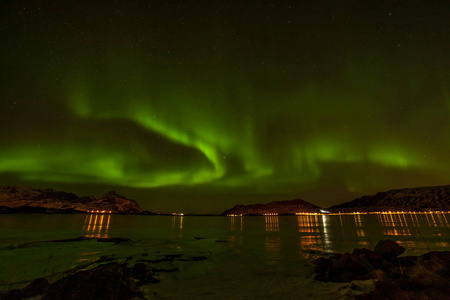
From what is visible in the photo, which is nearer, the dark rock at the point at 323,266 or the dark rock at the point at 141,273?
the dark rock at the point at 141,273

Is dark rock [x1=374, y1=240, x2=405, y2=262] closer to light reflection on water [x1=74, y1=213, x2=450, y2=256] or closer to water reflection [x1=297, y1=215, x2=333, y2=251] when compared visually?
light reflection on water [x1=74, y1=213, x2=450, y2=256]

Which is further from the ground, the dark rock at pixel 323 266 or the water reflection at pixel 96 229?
the water reflection at pixel 96 229

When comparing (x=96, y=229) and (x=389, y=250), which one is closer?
(x=389, y=250)

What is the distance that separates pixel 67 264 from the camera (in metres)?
18.9

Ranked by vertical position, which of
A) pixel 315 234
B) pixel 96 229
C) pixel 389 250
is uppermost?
pixel 96 229

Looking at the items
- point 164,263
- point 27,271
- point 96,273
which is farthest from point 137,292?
point 27,271

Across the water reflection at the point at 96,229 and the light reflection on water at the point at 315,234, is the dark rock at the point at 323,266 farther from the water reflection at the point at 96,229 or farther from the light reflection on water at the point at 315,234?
the water reflection at the point at 96,229

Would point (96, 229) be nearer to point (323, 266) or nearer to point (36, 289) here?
point (36, 289)

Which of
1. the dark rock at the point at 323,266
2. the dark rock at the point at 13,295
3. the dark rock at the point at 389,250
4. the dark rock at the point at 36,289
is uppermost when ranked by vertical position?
the dark rock at the point at 389,250

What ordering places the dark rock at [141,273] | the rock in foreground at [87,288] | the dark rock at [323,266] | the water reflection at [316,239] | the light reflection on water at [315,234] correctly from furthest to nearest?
1. the light reflection on water at [315,234]
2. the water reflection at [316,239]
3. the dark rock at [323,266]
4. the dark rock at [141,273]
5. the rock in foreground at [87,288]

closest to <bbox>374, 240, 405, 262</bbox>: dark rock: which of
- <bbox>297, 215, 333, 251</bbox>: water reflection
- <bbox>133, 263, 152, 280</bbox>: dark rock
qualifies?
<bbox>297, 215, 333, 251</bbox>: water reflection

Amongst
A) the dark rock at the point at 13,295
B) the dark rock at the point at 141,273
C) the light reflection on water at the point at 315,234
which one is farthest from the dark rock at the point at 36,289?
the light reflection on water at the point at 315,234

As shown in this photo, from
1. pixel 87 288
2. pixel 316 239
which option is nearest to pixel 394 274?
pixel 87 288

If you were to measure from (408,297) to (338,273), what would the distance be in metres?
4.98
